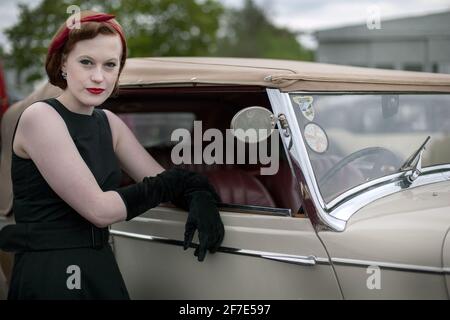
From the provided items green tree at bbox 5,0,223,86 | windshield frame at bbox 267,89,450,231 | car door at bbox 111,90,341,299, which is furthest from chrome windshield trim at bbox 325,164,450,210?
green tree at bbox 5,0,223,86

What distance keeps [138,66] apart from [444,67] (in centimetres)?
475

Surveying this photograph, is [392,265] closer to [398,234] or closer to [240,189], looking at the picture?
[398,234]

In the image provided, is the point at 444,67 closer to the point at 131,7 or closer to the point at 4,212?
the point at 4,212

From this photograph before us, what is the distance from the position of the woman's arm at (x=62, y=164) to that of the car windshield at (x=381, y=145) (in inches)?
30.8

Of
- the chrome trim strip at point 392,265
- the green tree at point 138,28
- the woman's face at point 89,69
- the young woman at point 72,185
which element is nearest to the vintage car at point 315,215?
the chrome trim strip at point 392,265

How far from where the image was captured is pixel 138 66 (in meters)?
2.59

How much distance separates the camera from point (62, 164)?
1.89 meters

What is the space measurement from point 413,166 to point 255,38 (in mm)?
45542

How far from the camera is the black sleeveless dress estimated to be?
6.44 feet

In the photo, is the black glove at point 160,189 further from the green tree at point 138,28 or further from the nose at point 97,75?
the green tree at point 138,28

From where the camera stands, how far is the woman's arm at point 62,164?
1.89 meters

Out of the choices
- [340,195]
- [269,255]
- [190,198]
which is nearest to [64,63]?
[190,198]
